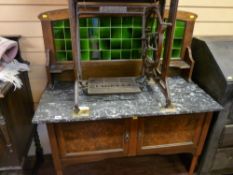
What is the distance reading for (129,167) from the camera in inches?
67.1

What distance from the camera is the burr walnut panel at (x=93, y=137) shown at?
43.3 inches

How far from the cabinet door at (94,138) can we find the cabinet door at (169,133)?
0.11 meters

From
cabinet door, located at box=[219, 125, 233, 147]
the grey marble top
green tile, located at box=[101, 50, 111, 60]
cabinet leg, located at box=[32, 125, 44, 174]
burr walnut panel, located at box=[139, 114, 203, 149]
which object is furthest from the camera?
cabinet leg, located at box=[32, 125, 44, 174]

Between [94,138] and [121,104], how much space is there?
25cm

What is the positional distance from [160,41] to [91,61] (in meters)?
0.53

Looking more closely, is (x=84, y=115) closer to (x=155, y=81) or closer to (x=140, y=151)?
(x=140, y=151)

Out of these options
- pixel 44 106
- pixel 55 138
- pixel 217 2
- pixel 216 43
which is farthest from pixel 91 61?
pixel 217 2

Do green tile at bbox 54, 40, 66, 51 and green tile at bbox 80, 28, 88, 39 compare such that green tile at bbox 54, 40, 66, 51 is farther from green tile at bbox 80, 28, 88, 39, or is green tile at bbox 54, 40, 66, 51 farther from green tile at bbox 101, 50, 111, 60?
green tile at bbox 101, 50, 111, 60

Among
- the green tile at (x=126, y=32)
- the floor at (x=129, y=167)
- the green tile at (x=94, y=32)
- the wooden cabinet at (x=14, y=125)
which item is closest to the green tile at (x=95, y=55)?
the green tile at (x=94, y=32)

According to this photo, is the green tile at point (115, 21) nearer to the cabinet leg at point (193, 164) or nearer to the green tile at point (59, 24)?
the green tile at point (59, 24)

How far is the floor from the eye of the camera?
1649 mm

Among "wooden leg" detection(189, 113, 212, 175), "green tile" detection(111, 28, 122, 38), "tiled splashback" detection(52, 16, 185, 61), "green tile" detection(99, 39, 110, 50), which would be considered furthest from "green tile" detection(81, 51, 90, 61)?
"wooden leg" detection(189, 113, 212, 175)

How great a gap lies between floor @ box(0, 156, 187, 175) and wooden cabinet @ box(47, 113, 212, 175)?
1.58 feet

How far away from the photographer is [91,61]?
1370mm
